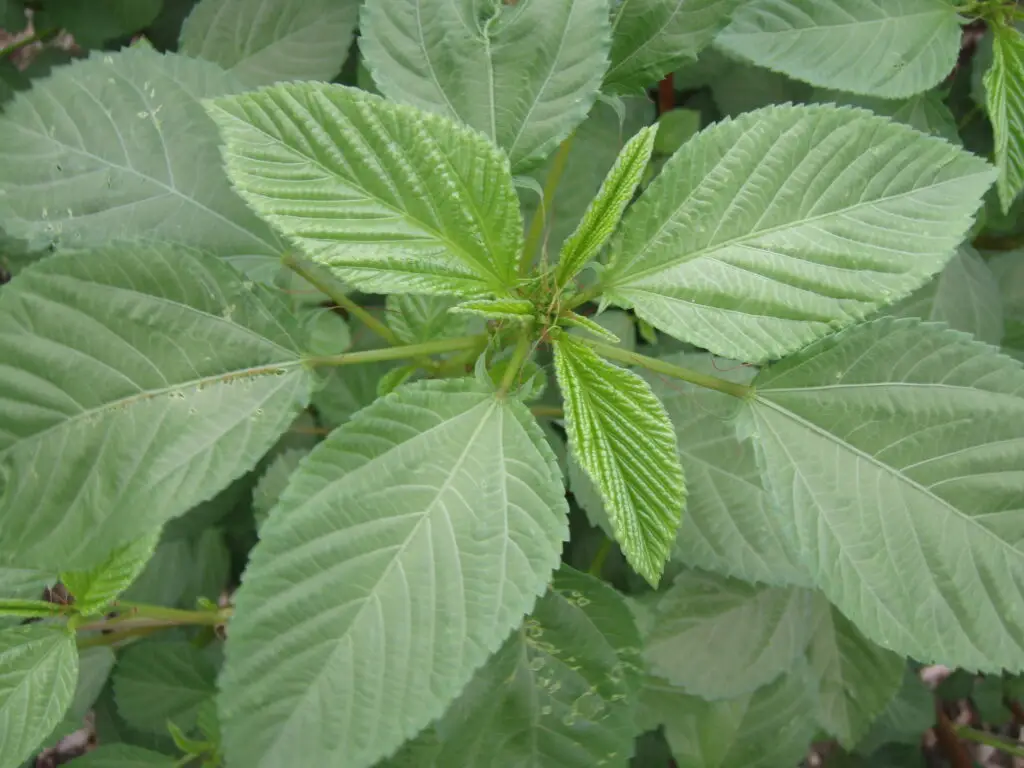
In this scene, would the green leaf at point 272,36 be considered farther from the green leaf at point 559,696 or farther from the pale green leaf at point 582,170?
the green leaf at point 559,696

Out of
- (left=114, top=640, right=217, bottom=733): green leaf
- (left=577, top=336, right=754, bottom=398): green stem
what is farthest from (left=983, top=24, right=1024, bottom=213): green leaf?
(left=114, top=640, right=217, bottom=733): green leaf

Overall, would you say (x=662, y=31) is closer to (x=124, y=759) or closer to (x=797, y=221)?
(x=797, y=221)

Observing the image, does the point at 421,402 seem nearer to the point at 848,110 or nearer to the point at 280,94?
the point at 280,94

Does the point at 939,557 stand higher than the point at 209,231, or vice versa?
Result: the point at 209,231

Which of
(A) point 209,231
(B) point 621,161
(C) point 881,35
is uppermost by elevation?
(C) point 881,35

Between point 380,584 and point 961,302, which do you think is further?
point 961,302

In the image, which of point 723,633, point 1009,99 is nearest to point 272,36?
point 1009,99

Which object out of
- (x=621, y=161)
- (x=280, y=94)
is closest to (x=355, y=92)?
(x=280, y=94)
